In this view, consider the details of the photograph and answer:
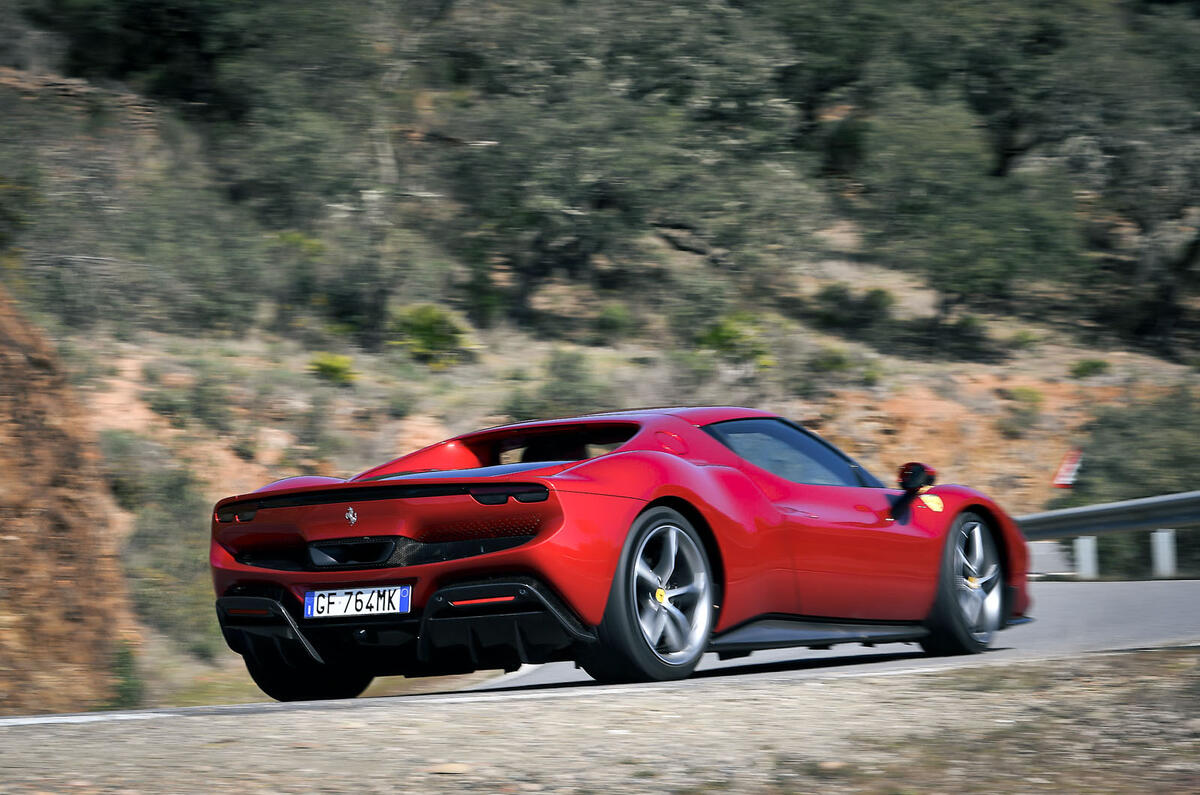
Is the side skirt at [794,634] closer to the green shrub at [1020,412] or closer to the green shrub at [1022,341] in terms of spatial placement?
the green shrub at [1020,412]

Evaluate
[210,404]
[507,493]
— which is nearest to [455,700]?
[507,493]

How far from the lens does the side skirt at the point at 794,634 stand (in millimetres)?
6168

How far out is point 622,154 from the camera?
92.9 feet

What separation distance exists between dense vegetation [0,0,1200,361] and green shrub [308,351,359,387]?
7.50ft

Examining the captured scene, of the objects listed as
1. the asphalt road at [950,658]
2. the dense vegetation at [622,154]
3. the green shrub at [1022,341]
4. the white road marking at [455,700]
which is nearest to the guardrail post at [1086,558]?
the asphalt road at [950,658]

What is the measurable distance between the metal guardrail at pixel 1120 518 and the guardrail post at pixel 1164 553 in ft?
0.84

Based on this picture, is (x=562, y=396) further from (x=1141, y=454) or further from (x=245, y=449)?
(x=1141, y=454)

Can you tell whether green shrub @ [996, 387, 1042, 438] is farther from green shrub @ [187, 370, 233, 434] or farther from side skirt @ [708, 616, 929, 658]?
side skirt @ [708, 616, 929, 658]

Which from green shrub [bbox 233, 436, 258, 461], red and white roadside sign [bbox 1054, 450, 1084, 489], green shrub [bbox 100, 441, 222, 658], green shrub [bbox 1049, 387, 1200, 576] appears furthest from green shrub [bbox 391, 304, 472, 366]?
red and white roadside sign [bbox 1054, 450, 1084, 489]

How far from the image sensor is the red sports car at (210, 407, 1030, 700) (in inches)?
214

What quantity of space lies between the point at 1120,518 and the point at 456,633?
27.1ft

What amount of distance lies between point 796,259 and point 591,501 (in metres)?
24.2

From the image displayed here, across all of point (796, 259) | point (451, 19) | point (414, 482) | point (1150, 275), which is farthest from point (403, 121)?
point (414, 482)

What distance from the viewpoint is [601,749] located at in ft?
13.1
